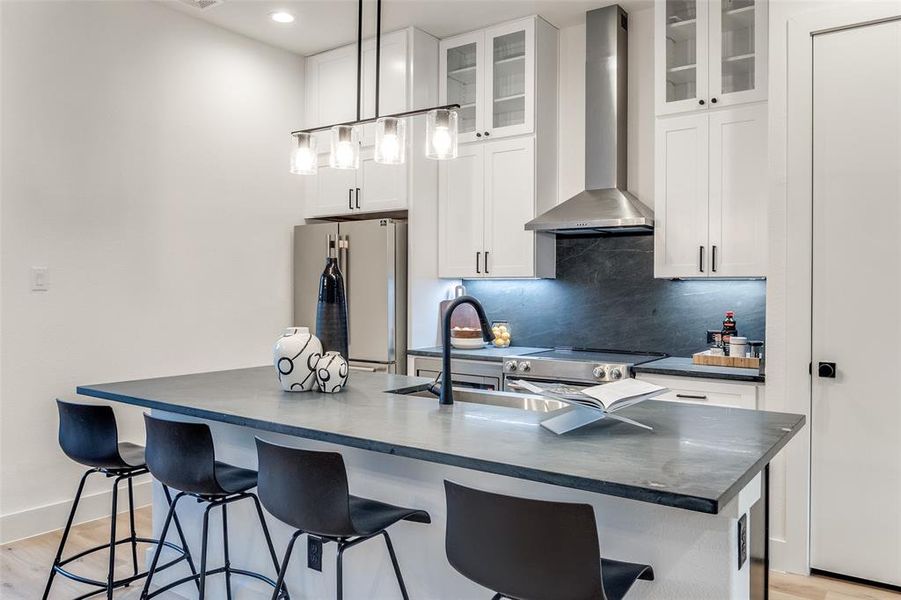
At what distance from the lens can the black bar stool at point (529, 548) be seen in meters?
1.35

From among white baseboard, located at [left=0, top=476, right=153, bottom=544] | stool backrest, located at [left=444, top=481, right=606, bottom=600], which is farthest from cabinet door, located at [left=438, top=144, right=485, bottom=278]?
stool backrest, located at [left=444, top=481, right=606, bottom=600]

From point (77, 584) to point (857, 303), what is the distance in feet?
11.8

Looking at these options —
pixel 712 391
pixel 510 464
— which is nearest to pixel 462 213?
pixel 712 391

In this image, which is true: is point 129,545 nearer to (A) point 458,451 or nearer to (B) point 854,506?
(A) point 458,451

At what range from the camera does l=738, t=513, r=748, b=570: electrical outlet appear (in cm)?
158

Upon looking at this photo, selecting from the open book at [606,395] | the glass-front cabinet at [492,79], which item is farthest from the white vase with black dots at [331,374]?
the glass-front cabinet at [492,79]

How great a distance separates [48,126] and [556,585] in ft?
11.5

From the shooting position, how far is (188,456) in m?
2.16

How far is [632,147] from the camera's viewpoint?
411 centimetres

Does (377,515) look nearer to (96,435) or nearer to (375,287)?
(96,435)

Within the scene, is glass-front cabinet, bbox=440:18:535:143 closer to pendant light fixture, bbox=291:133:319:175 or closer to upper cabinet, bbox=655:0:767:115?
upper cabinet, bbox=655:0:767:115

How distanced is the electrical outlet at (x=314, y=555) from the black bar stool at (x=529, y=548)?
0.96 metres

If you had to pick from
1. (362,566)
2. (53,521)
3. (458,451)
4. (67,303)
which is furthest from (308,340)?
(53,521)

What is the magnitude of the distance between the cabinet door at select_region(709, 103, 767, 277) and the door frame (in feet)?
1.23
